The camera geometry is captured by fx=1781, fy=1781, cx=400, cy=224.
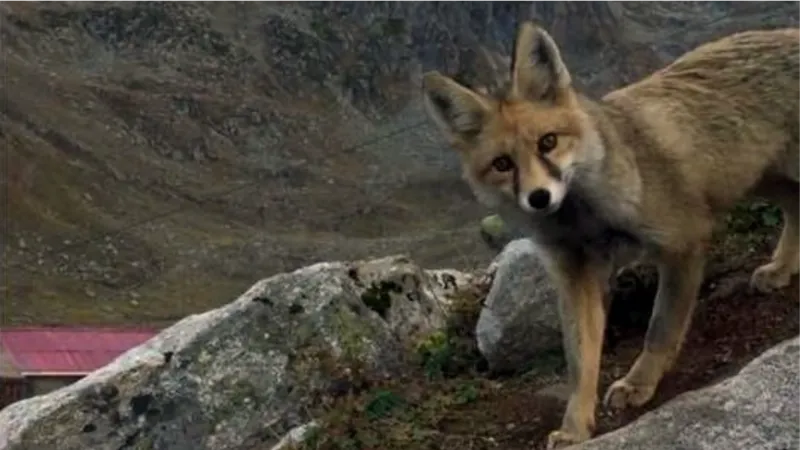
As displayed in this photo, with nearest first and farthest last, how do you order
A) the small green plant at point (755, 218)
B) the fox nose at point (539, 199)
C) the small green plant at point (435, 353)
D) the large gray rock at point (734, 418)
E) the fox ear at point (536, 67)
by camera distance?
the large gray rock at point (734, 418) < the fox nose at point (539, 199) < the fox ear at point (536, 67) < the small green plant at point (435, 353) < the small green plant at point (755, 218)

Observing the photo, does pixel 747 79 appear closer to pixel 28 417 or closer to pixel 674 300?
pixel 674 300

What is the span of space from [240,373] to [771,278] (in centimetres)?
347

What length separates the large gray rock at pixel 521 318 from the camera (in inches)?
450

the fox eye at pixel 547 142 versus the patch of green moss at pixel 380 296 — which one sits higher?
the fox eye at pixel 547 142

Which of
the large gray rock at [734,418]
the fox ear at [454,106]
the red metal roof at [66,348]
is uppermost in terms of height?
the fox ear at [454,106]

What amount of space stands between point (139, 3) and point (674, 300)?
149 m

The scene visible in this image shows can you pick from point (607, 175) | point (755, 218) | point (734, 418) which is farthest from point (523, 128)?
point (755, 218)

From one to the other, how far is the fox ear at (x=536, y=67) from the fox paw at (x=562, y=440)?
70.2 inches

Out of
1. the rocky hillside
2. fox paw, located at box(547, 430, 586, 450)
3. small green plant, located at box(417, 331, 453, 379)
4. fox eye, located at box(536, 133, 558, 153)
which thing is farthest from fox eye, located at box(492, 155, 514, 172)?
the rocky hillside

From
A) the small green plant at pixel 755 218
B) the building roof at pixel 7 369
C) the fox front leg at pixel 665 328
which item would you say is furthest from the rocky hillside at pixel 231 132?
the fox front leg at pixel 665 328

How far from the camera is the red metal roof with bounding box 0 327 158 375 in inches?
1750

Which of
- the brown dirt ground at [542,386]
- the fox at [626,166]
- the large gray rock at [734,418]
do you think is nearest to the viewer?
the large gray rock at [734,418]

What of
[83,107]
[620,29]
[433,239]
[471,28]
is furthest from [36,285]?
[620,29]

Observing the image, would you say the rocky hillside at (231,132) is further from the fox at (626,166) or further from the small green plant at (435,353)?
the fox at (626,166)
